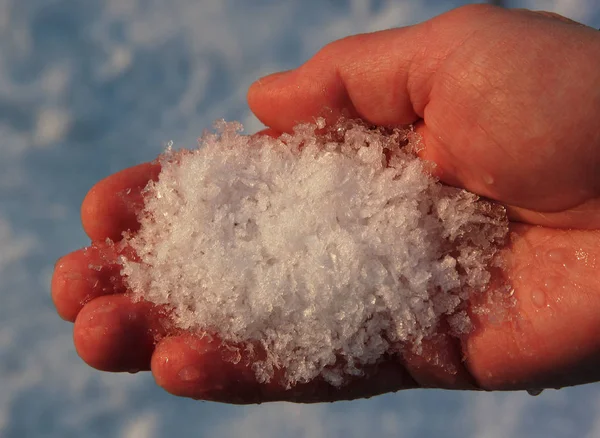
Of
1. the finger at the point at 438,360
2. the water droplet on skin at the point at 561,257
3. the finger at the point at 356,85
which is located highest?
the finger at the point at 356,85

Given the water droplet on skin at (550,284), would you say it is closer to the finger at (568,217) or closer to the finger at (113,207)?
the finger at (568,217)

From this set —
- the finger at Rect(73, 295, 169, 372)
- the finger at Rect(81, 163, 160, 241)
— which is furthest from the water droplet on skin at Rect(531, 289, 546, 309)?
the finger at Rect(81, 163, 160, 241)

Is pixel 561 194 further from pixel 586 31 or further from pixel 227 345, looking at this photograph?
pixel 227 345

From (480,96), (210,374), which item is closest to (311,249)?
(210,374)

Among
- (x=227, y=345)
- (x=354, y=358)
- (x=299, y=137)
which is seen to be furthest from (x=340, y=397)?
(x=299, y=137)

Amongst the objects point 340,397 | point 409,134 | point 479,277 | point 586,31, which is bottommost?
point 340,397

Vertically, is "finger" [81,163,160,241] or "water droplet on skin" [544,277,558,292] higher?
"finger" [81,163,160,241]

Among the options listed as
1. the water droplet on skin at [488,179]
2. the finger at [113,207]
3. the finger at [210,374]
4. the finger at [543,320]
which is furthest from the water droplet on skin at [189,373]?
the water droplet on skin at [488,179]

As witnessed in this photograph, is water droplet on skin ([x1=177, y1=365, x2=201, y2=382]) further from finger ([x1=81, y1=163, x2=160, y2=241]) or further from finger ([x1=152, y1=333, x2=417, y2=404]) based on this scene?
finger ([x1=81, y1=163, x2=160, y2=241])
